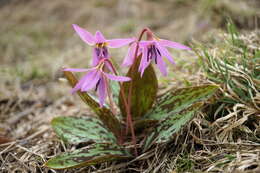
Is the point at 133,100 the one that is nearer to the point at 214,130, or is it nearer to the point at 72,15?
the point at 214,130

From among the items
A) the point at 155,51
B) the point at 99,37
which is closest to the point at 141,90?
the point at 155,51

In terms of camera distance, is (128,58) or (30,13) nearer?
(128,58)

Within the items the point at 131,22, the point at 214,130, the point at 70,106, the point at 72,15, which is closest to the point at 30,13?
the point at 72,15

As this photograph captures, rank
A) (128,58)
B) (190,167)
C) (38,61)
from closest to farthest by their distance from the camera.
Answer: (190,167)
(128,58)
(38,61)

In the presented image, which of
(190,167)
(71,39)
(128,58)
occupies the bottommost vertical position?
(190,167)

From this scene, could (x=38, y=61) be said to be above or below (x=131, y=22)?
→ below

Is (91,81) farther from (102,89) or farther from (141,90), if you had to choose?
(141,90)
